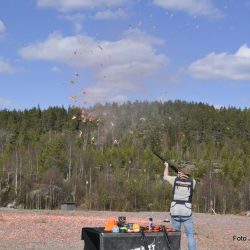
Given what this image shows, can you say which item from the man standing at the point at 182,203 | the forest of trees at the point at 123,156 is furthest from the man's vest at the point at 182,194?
the forest of trees at the point at 123,156

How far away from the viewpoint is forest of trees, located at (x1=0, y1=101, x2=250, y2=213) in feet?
354

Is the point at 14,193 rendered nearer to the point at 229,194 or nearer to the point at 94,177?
the point at 94,177

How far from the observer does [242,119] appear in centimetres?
19062

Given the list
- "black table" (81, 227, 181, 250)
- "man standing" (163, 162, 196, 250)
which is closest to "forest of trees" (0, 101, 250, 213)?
"man standing" (163, 162, 196, 250)

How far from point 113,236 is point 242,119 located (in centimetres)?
18614

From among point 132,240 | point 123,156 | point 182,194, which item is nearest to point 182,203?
point 182,194

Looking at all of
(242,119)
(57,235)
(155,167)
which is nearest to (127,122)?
(155,167)

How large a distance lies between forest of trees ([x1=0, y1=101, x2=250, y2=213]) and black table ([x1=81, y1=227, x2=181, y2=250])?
4966cm

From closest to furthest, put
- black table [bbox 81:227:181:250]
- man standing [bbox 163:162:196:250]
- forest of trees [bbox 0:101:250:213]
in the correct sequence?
1. black table [bbox 81:227:181:250]
2. man standing [bbox 163:162:196:250]
3. forest of trees [bbox 0:101:250:213]

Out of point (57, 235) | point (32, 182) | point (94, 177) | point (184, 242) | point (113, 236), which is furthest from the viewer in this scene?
point (94, 177)

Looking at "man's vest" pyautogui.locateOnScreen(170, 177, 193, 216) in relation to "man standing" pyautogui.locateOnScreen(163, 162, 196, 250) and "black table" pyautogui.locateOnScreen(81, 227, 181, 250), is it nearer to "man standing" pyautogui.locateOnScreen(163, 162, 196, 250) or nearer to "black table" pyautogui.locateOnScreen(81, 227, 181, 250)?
"man standing" pyautogui.locateOnScreen(163, 162, 196, 250)

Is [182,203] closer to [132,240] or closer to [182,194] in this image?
[182,194]

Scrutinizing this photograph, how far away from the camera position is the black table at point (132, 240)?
10.1 m

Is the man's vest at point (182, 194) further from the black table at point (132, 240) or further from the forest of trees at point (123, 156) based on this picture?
the forest of trees at point (123, 156)
